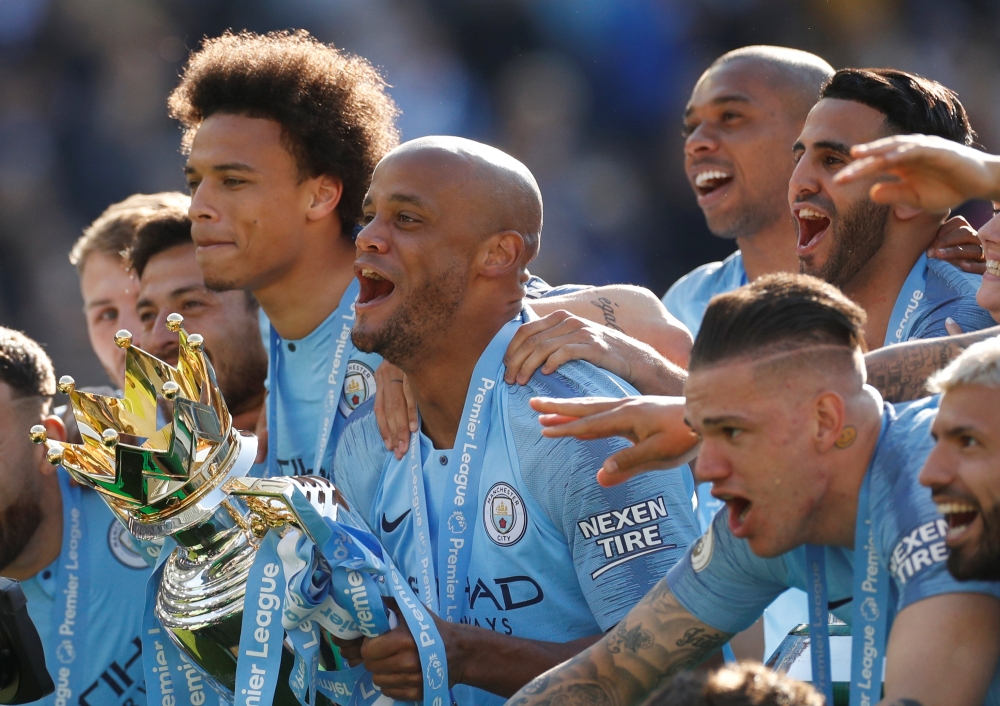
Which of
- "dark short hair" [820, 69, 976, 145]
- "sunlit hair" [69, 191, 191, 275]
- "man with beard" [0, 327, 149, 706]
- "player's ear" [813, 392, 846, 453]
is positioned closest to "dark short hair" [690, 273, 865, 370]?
A: "player's ear" [813, 392, 846, 453]

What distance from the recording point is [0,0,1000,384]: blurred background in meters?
8.46

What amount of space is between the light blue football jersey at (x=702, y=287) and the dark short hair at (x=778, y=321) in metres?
2.70

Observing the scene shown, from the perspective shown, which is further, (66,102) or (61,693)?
(66,102)

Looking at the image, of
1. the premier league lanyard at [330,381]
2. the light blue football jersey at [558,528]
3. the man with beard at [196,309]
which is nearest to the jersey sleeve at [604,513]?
the light blue football jersey at [558,528]

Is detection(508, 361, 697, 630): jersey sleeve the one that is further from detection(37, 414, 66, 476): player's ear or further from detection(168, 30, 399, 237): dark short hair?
detection(37, 414, 66, 476): player's ear

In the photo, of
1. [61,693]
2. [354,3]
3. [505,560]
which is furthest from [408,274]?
[354,3]

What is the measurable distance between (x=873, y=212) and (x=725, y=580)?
1744 millimetres

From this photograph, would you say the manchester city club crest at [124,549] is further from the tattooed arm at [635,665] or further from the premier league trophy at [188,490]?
the tattooed arm at [635,665]

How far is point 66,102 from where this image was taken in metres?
9.46

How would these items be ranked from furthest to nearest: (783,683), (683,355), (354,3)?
(354,3) < (683,355) < (783,683)

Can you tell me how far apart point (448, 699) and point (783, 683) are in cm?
132

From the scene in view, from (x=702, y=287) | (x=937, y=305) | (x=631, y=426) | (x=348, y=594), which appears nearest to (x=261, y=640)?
(x=348, y=594)

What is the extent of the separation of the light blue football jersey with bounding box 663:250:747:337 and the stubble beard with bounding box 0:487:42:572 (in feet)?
9.17

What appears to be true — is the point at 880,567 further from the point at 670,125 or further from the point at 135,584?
the point at 670,125
